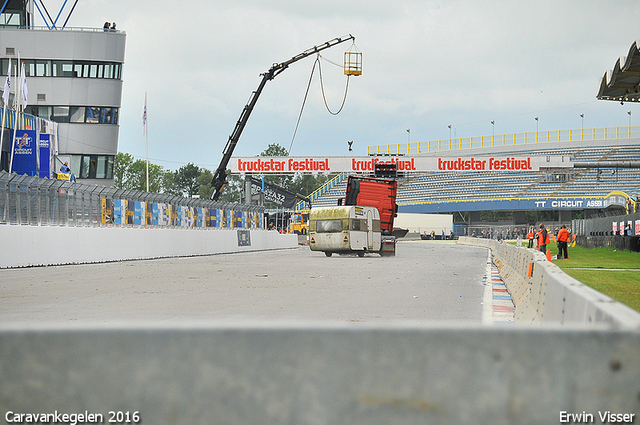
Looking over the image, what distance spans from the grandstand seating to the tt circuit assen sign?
21.3 metres

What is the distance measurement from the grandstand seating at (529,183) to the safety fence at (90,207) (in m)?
51.9

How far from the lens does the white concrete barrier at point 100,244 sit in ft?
68.0

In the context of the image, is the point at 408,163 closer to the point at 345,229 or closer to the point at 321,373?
the point at 345,229

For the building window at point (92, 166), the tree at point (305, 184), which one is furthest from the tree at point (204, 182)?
the building window at point (92, 166)

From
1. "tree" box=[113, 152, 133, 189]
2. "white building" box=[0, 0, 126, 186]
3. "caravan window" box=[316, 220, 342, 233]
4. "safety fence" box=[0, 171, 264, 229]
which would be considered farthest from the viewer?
"tree" box=[113, 152, 133, 189]

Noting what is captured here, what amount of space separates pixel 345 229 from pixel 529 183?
64.6 metres

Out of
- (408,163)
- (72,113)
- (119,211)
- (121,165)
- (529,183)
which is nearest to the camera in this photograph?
(119,211)

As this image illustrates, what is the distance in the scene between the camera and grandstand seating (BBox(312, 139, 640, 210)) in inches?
3415

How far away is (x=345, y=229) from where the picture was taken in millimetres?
32500

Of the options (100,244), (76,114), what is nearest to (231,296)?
(100,244)

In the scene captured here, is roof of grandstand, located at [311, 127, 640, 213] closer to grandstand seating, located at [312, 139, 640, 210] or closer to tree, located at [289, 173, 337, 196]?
grandstand seating, located at [312, 139, 640, 210]

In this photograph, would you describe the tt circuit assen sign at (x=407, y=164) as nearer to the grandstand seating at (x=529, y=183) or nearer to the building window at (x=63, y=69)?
the building window at (x=63, y=69)

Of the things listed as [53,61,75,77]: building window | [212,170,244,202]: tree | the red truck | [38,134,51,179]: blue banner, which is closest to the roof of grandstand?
[53,61,75,77]: building window

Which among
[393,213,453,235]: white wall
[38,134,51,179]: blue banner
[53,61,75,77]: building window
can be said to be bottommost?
[393,213,453,235]: white wall
